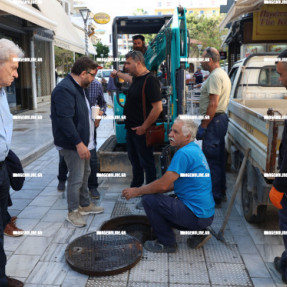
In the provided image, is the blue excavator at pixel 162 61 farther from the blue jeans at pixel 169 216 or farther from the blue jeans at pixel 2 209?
the blue jeans at pixel 2 209

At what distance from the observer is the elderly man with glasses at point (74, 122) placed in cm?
362

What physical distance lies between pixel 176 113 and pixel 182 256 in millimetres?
2398

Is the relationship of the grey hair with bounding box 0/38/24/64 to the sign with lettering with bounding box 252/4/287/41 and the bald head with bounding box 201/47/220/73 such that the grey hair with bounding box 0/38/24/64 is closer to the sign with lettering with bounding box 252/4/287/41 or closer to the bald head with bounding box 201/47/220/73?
the bald head with bounding box 201/47/220/73

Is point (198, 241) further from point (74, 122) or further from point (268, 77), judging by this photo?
point (268, 77)

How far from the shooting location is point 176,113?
202 inches

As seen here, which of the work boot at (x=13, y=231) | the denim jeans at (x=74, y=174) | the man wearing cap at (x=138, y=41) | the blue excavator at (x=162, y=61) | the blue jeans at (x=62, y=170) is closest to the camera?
the work boot at (x=13, y=231)

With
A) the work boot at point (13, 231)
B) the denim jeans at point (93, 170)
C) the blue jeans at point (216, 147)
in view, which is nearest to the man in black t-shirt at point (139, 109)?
the denim jeans at point (93, 170)

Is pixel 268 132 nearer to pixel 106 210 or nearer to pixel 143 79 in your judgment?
pixel 143 79

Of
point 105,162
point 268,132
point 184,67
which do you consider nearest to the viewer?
point 268,132

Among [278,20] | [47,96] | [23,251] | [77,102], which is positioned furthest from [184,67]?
[47,96]

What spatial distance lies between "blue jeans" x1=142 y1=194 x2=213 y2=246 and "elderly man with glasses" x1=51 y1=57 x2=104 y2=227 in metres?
0.95

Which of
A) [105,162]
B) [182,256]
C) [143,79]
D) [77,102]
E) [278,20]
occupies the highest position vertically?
[278,20]

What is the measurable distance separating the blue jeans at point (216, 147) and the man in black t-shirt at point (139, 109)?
725 millimetres

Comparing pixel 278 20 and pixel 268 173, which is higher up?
pixel 278 20
